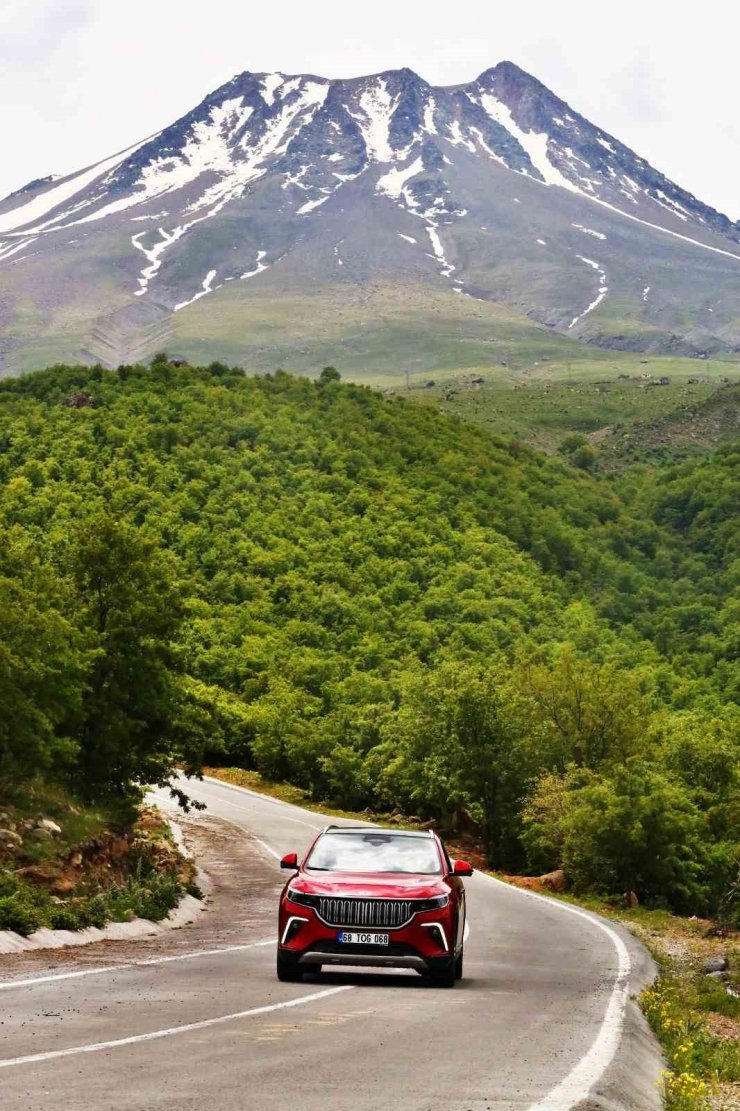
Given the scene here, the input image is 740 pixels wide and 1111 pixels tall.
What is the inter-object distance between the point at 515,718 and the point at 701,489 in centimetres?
8958

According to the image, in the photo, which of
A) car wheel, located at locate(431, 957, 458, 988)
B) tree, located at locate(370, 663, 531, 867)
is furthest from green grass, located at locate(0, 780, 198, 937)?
tree, located at locate(370, 663, 531, 867)

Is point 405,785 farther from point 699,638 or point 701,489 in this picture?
point 701,489

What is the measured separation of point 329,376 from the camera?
152000mm

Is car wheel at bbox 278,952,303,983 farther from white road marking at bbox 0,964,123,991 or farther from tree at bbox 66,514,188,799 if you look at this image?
tree at bbox 66,514,188,799

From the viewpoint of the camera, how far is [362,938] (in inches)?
582

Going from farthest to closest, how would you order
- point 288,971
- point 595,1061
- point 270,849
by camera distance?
point 270,849 → point 288,971 → point 595,1061

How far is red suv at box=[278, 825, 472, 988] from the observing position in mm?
14836

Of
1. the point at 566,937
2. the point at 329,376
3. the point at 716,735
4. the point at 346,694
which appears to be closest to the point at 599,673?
the point at 716,735

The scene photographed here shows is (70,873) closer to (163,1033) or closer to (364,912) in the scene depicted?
(364,912)

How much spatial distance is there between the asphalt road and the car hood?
102 centimetres

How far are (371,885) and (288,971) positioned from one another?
4.51 ft

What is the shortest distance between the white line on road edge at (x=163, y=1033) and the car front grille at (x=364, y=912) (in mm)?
743

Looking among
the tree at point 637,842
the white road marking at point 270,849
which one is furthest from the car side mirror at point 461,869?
the tree at point 637,842

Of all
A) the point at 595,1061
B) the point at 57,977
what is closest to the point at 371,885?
the point at 57,977
